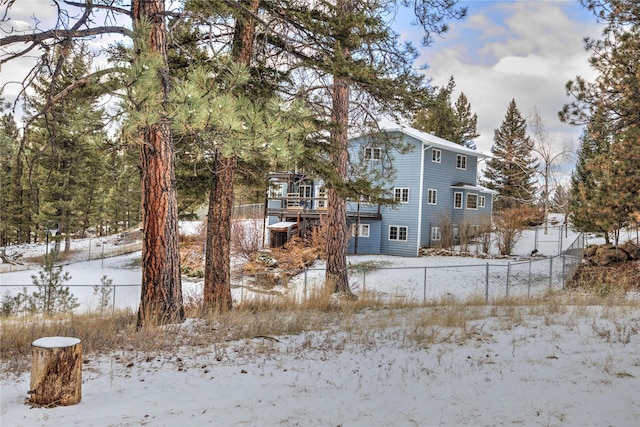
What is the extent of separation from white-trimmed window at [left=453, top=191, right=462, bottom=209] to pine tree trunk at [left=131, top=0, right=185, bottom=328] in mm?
26136

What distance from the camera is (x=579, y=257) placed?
64.1 ft

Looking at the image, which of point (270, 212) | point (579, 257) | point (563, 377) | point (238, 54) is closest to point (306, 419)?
point (563, 377)

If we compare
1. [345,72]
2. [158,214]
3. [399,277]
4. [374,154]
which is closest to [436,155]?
[399,277]

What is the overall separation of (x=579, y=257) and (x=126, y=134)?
2053 cm

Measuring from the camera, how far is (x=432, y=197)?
28531 mm

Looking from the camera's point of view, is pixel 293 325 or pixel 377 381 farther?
pixel 293 325

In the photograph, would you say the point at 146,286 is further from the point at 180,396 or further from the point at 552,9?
the point at 552,9

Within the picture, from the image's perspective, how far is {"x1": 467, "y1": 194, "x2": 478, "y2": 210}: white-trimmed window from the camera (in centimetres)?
3112

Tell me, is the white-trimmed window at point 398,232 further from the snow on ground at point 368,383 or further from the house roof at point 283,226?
the snow on ground at point 368,383

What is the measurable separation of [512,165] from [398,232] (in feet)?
72.5

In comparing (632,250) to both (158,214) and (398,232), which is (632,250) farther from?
(158,214)

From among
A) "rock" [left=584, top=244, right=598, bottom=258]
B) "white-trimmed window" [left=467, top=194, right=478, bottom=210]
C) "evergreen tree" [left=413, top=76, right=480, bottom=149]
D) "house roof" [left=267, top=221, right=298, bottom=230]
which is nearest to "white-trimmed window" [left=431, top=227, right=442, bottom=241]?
"white-trimmed window" [left=467, top=194, right=478, bottom=210]

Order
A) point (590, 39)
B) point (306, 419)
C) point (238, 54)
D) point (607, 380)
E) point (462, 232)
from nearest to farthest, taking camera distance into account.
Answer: point (306, 419) < point (607, 380) < point (238, 54) < point (590, 39) < point (462, 232)

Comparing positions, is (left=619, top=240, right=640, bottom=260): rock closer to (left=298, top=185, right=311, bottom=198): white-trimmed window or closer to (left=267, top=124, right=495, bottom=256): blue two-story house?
(left=267, top=124, right=495, bottom=256): blue two-story house
